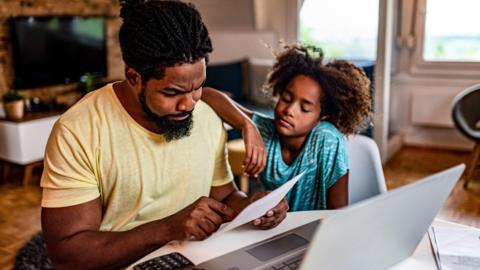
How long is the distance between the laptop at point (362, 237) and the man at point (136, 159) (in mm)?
93

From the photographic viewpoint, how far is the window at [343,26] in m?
4.30

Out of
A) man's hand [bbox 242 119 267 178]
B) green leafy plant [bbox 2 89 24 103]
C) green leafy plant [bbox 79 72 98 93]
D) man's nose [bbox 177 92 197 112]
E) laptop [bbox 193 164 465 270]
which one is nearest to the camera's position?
laptop [bbox 193 164 465 270]

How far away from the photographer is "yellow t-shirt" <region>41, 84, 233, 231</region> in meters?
1.11

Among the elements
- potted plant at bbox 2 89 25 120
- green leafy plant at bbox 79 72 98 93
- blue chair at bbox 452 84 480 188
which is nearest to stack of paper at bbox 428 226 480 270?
blue chair at bbox 452 84 480 188

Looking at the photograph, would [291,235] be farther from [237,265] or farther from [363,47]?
[363,47]

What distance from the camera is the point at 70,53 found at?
4234 millimetres

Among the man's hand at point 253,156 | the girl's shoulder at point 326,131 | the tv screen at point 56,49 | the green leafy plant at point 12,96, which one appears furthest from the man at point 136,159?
the tv screen at point 56,49

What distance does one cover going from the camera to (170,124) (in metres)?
1.21

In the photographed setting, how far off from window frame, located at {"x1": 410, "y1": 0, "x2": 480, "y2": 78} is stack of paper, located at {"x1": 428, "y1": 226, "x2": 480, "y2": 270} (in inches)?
138

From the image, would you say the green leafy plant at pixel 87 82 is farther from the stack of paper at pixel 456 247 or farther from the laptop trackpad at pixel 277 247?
the stack of paper at pixel 456 247

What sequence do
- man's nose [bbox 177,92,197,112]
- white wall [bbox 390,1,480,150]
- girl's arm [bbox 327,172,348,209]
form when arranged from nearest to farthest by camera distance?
man's nose [bbox 177,92,197,112], girl's arm [bbox 327,172,348,209], white wall [bbox 390,1,480,150]

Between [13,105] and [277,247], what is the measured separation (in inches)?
119

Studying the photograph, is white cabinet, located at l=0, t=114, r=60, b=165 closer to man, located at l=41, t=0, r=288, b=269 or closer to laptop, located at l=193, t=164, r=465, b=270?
man, located at l=41, t=0, r=288, b=269

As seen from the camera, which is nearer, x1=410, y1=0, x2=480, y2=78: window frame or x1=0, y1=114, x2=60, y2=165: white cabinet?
x1=0, y1=114, x2=60, y2=165: white cabinet
